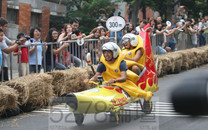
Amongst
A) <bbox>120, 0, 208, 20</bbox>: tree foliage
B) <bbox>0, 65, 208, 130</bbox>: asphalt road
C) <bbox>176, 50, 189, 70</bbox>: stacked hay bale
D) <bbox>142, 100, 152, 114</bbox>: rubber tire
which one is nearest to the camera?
<bbox>0, 65, 208, 130</bbox>: asphalt road

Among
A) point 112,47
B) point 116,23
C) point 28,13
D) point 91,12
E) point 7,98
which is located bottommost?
point 7,98

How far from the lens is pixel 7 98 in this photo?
272 inches

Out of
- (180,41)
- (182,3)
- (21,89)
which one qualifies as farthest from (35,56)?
(182,3)

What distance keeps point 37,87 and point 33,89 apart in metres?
0.16

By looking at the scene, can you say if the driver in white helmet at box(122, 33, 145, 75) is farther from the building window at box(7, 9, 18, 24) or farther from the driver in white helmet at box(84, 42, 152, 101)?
the building window at box(7, 9, 18, 24)

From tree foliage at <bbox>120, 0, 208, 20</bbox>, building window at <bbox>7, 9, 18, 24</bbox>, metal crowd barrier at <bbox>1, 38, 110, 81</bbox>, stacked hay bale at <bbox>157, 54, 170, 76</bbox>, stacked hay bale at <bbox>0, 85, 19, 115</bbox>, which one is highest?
tree foliage at <bbox>120, 0, 208, 20</bbox>

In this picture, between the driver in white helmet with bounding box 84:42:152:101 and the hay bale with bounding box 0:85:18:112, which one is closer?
the driver in white helmet with bounding box 84:42:152:101

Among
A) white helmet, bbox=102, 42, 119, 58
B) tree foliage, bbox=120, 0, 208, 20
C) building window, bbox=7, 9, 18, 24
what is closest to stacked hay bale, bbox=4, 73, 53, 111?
white helmet, bbox=102, 42, 119, 58

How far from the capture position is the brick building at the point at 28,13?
22837mm

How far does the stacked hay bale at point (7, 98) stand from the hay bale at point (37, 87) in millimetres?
433

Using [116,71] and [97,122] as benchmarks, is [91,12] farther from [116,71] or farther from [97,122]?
[97,122]

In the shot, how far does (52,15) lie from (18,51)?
69.1ft

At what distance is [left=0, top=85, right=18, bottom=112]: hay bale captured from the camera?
269 inches

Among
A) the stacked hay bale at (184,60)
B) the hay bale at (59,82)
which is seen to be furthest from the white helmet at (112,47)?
the stacked hay bale at (184,60)
